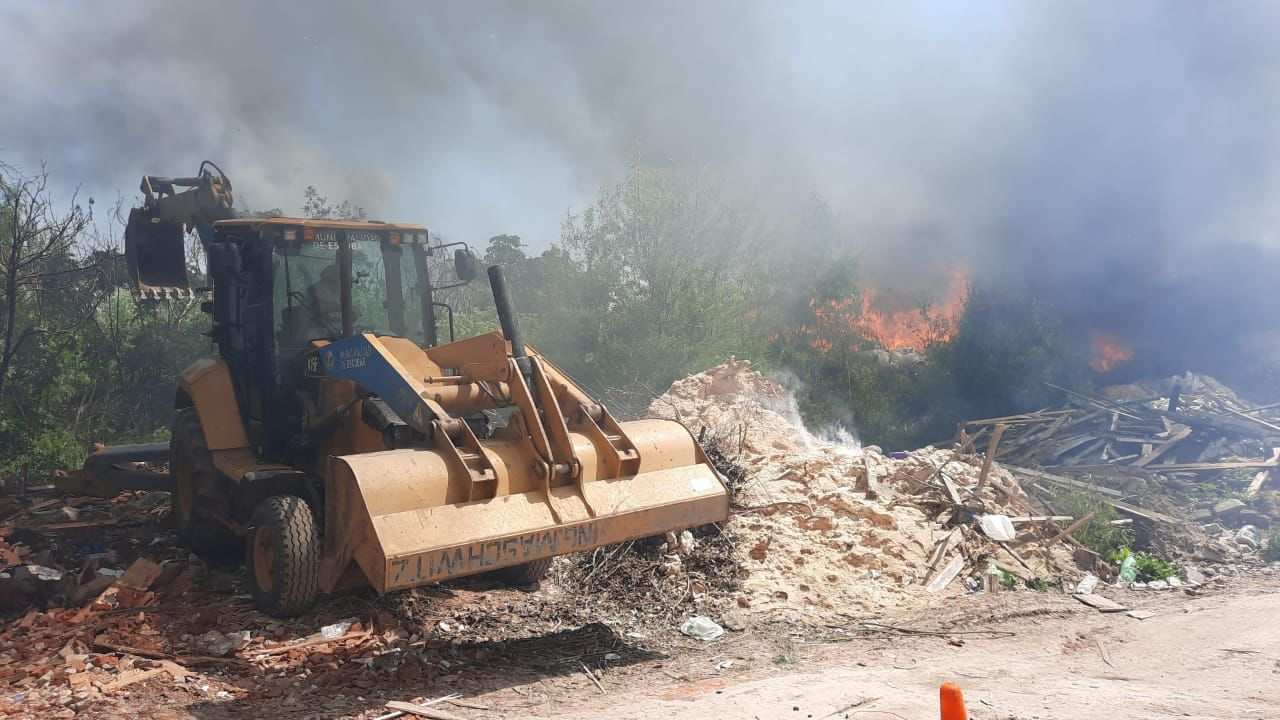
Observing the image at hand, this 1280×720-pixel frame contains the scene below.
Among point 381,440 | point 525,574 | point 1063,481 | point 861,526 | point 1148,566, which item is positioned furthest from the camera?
point 1063,481

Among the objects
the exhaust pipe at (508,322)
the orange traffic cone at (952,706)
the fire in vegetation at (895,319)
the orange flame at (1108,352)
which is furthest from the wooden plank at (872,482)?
the orange flame at (1108,352)

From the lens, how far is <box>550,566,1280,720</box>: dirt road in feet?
16.1

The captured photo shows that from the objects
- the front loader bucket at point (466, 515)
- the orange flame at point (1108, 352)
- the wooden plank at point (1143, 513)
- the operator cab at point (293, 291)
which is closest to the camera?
the front loader bucket at point (466, 515)

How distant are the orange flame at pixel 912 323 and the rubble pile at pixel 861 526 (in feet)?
35.2

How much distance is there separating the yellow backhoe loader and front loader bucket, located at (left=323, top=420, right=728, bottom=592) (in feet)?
0.04

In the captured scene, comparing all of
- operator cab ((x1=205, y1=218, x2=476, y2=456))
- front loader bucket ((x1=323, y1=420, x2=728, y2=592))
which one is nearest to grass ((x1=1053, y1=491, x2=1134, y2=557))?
front loader bucket ((x1=323, y1=420, x2=728, y2=592))

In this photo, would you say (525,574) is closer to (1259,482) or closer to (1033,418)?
(1259,482)

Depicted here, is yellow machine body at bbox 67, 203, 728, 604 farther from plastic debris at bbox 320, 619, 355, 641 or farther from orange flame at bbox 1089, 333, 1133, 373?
orange flame at bbox 1089, 333, 1133, 373

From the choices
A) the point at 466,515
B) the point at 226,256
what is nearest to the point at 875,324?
the point at 226,256

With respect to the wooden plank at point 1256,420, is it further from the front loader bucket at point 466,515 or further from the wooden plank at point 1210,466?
the front loader bucket at point 466,515

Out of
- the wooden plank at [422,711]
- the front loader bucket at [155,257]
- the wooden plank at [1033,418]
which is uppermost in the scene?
the front loader bucket at [155,257]

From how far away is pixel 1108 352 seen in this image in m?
22.3

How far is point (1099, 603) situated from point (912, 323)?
15.5 metres

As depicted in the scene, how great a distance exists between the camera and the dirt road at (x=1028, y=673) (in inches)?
194
